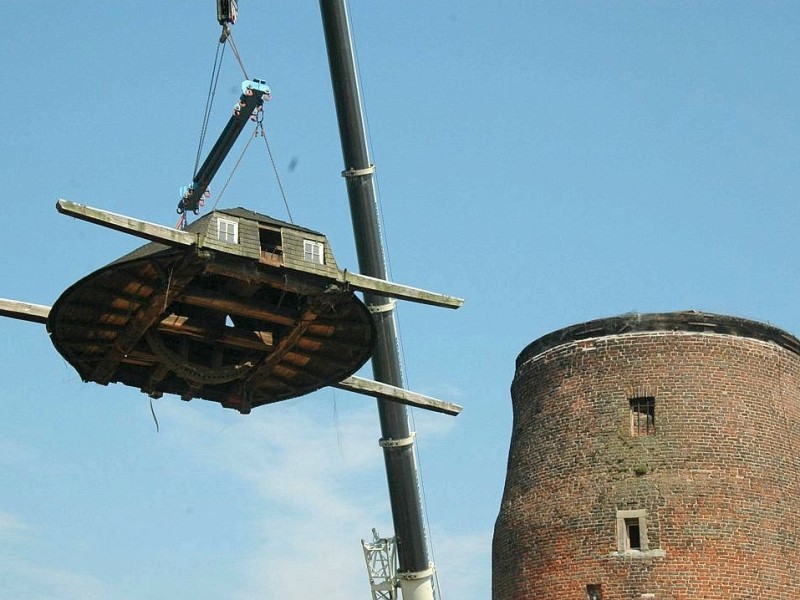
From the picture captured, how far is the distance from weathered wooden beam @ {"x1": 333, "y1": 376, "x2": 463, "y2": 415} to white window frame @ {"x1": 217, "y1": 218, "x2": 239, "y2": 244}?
639 centimetres

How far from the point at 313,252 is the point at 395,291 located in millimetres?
1655

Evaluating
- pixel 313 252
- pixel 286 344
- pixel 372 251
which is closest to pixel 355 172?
pixel 372 251

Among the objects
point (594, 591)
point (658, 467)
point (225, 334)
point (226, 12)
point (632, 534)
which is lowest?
point (594, 591)

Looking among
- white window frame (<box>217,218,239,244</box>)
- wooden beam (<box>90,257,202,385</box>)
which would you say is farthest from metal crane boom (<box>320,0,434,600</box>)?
white window frame (<box>217,218,239,244</box>)

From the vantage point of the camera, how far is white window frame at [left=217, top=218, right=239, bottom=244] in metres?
24.5

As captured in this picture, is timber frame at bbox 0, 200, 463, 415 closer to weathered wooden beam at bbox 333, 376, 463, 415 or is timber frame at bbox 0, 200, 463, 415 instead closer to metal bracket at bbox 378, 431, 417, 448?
weathered wooden beam at bbox 333, 376, 463, 415

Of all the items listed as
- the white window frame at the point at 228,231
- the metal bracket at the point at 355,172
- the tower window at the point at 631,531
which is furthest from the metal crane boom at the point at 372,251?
the white window frame at the point at 228,231

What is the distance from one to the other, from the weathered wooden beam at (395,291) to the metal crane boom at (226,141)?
27014mm

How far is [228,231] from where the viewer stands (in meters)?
24.7

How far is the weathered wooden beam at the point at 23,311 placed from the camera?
26703 mm

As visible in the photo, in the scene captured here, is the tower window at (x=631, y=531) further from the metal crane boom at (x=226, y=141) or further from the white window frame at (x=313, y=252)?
the metal crane boom at (x=226, y=141)

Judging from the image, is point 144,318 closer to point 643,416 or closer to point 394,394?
point 394,394

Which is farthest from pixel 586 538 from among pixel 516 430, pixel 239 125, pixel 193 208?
pixel 193 208

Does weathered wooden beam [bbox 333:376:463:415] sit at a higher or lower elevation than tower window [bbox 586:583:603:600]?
higher
